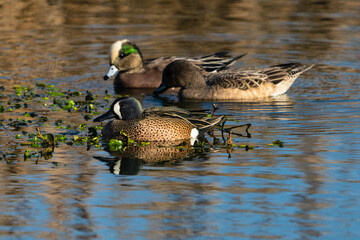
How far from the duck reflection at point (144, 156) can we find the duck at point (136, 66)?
4592mm

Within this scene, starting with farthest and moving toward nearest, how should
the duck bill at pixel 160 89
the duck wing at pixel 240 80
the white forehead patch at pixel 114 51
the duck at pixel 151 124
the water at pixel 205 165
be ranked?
1. the white forehead patch at pixel 114 51
2. the duck bill at pixel 160 89
3. the duck wing at pixel 240 80
4. the duck at pixel 151 124
5. the water at pixel 205 165

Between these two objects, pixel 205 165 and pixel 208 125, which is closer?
pixel 205 165

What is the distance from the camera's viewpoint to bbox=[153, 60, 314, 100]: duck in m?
12.0

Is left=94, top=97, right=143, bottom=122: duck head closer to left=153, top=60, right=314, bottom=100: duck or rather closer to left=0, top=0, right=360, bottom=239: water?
left=0, top=0, right=360, bottom=239: water

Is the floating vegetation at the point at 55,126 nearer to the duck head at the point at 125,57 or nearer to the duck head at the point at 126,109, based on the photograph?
the duck head at the point at 126,109

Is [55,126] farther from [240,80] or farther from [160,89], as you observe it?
[240,80]

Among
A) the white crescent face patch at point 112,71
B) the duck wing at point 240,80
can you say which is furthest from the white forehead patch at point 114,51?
the duck wing at point 240,80

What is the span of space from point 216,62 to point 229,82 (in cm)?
175

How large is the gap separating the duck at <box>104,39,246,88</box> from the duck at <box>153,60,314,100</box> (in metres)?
0.99

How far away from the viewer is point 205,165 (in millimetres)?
7832

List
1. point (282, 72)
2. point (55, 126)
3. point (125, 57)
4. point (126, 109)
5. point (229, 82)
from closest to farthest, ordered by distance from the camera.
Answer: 1. point (126, 109)
2. point (55, 126)
3. point (229, 82)
4. point (282, 72)
5. point (125, 57)

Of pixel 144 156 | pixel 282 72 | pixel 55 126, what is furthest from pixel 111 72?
pixel 144 156

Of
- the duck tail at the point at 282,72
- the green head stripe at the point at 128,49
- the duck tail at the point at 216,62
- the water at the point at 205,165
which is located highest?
the green head stripe at the point at 128,49

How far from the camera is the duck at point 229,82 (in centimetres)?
1205
